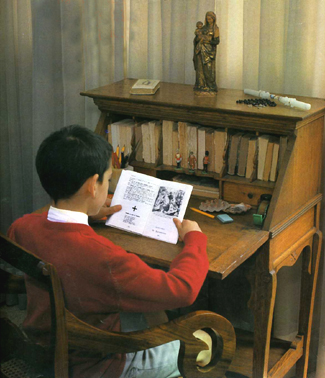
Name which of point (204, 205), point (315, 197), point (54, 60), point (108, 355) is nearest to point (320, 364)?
point (315, 197)

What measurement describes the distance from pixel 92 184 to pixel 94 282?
0.88ft

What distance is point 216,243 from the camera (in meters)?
1.70

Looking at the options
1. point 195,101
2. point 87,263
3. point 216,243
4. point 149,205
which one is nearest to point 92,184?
point 87,263

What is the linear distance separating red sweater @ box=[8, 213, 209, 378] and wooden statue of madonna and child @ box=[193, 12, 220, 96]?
0.90 metres

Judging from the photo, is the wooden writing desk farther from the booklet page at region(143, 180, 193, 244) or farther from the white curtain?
the white curtain

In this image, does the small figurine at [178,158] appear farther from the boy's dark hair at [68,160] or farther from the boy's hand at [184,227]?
the boy's dark hair at [68,160]

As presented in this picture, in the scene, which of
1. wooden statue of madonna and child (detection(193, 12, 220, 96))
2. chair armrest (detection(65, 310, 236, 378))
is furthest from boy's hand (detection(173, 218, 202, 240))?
wooden statue of madonna and child (detection(193, 12, 220, 96))

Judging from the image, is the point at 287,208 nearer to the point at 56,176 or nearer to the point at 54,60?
the point at 56,176

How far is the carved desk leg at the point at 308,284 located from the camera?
7.31 feet

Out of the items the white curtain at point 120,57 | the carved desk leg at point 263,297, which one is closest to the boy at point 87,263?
the carved desk leg at point 263,297

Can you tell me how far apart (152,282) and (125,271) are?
0.08 m

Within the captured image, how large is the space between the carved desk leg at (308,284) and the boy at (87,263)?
880 mm

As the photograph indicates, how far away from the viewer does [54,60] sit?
2.71 meters

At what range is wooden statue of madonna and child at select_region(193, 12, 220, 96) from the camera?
203 cm
